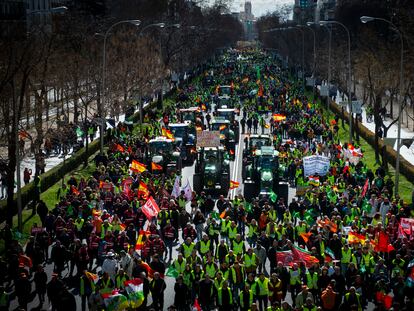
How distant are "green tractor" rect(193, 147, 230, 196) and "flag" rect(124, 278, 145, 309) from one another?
53.3 ft

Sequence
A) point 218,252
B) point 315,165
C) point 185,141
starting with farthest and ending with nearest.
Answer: point 185,141, point 315,165, point 218,252

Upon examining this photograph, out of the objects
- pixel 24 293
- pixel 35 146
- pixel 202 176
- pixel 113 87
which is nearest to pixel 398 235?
pixel 24 293

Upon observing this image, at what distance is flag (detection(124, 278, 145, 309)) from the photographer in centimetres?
1889

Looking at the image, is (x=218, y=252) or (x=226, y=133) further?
(x=226, y=133)

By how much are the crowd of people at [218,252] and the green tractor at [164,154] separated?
4625 mm

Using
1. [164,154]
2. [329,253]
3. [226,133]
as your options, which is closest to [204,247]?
[329,253]

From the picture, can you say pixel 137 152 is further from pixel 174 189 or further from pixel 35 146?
pixel 174 189

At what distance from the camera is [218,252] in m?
22.8

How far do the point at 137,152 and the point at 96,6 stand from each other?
55615mm

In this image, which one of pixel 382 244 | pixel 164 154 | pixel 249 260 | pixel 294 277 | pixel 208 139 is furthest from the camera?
pixel 164 154

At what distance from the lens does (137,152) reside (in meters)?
42.3

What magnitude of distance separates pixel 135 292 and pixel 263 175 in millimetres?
15303

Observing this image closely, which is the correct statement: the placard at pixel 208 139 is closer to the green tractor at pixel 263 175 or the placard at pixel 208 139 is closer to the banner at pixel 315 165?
the green tractor at pixel 263 175

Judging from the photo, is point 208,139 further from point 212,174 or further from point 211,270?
point 211,270
